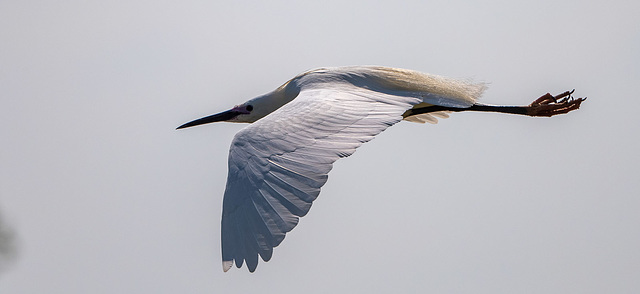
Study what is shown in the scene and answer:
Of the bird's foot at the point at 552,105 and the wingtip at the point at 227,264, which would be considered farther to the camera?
the bird's foot at the point at 552,105

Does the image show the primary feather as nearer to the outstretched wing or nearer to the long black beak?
→ the outstretched wing

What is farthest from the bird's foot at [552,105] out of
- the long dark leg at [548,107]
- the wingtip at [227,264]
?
the wingtip at [227,264]

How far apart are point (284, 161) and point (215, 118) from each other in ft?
12.9

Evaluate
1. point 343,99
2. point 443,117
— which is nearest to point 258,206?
point 343,99

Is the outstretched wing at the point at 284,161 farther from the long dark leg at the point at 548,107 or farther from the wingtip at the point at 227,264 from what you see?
the long dark leg at the point at 548,107

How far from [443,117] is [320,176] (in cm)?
436

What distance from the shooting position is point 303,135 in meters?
7.77

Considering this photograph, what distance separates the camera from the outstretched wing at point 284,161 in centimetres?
682

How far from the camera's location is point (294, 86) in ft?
32.7

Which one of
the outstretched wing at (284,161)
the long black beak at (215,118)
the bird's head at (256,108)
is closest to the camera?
the outstretched wing at (284,161)

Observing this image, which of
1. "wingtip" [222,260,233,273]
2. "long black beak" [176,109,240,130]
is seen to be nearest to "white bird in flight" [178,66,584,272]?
"wingtip" [222,260,233,273]

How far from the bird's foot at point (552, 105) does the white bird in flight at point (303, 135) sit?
1.92ft

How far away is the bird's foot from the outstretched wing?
261cm

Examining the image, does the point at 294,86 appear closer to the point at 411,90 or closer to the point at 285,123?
the point at 411,90
